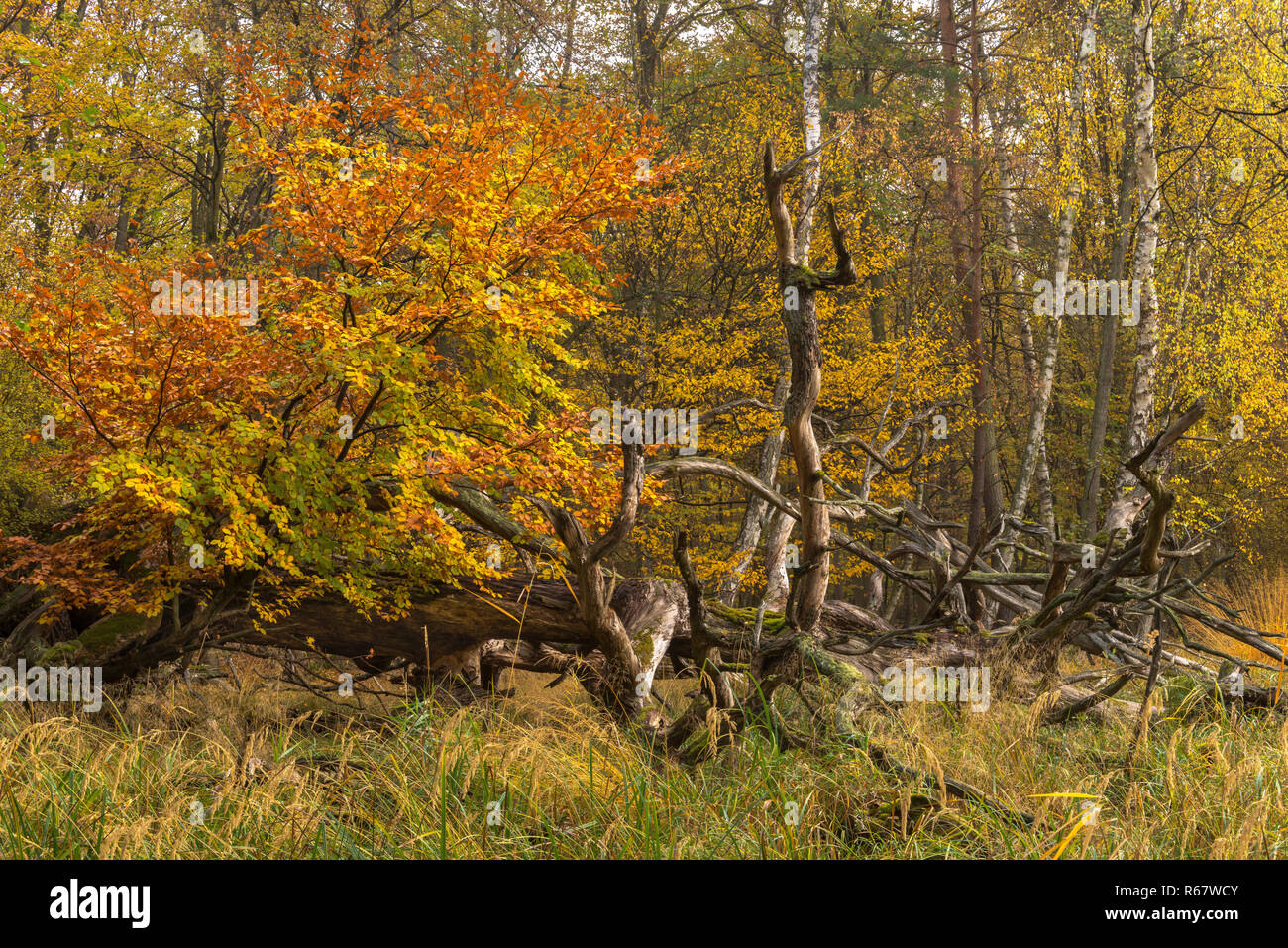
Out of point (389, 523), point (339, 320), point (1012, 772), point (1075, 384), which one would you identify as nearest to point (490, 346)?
point (339, 320)

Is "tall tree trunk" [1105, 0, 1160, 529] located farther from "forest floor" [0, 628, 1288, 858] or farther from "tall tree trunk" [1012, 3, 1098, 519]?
"forest floor" [0, 628, 1288, 858]

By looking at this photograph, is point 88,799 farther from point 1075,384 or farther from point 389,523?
point 1075,384

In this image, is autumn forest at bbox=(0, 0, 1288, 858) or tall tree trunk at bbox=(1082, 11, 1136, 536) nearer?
autumn forest at bbox=(0, 0, 1288, 858)

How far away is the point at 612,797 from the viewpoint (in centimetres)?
395

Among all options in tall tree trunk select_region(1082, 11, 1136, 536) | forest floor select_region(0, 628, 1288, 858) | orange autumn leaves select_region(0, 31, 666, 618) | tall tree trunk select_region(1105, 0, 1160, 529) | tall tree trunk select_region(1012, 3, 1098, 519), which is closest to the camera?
forest floor select_region(0, 628, 1288, 858)

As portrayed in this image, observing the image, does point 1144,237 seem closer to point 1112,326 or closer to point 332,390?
point 1112,326

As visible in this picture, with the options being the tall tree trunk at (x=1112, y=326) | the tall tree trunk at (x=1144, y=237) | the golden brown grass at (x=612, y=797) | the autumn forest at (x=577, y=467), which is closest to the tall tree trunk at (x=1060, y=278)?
the autumn forest at (x=577, y=467)

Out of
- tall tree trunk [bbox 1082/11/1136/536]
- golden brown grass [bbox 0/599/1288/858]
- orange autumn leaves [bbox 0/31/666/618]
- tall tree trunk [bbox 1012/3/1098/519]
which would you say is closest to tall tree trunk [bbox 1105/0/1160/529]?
tall tree trunk [bbox 1012/3/1098/519]

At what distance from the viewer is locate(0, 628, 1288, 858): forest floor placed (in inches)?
142

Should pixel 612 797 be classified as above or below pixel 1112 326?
below

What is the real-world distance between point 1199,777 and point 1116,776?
19.4 inches

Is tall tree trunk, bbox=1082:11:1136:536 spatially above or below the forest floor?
above

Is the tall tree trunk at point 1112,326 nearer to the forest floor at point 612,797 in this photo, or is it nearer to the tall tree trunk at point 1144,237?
the tall tree trunk at point 1144,237

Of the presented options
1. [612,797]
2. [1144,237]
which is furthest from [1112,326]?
[612,797]
